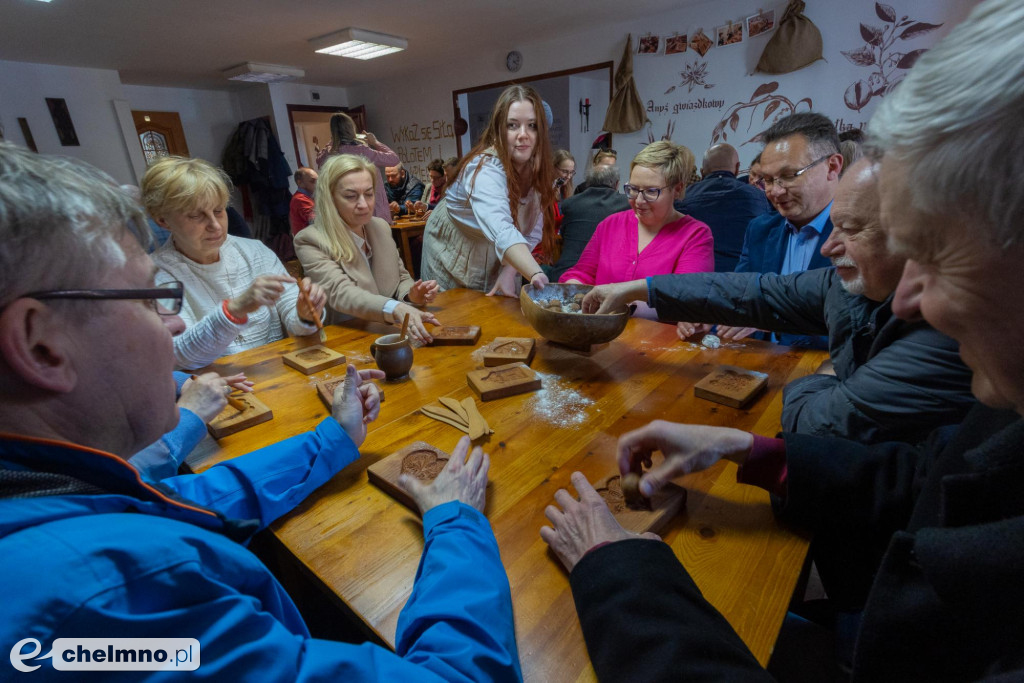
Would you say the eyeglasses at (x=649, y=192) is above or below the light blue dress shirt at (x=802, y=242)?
above

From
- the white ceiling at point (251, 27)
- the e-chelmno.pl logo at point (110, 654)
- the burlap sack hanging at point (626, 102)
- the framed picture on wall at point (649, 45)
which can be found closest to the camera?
the e-chelmno.pl logo at point (110, 654)

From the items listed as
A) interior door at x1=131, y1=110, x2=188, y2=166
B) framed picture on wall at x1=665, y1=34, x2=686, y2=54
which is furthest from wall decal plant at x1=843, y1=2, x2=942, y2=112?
interior door at x1=131, y1=110, x2=188, y2=166

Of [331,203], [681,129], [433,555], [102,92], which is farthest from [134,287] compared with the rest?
[102,92]

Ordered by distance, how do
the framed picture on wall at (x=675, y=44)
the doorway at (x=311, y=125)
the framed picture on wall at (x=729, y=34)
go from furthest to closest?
the doorway at (x=311, y=125) < the framed picture on wall at (x=675, y=44) < the framed picture on wall at (x=729, y=34)

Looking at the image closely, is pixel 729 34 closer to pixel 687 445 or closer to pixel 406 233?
pixel 406 233

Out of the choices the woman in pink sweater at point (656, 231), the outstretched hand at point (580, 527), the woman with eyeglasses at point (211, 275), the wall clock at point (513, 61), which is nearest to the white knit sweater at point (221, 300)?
the woman with eyeglasses at point (211, 275)

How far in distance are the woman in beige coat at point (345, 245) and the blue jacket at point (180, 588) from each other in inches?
59.8

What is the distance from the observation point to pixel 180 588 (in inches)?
18.6

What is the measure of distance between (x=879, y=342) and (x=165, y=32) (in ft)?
23.4

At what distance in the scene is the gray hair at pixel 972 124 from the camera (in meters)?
0.44

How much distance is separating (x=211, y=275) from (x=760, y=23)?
5.67 meters

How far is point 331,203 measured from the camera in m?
2.40

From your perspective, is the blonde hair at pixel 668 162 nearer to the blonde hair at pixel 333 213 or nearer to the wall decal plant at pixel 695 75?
the blonde hair at pixel 333 213

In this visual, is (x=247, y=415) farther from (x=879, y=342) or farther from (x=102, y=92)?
(x=102, y=92)
